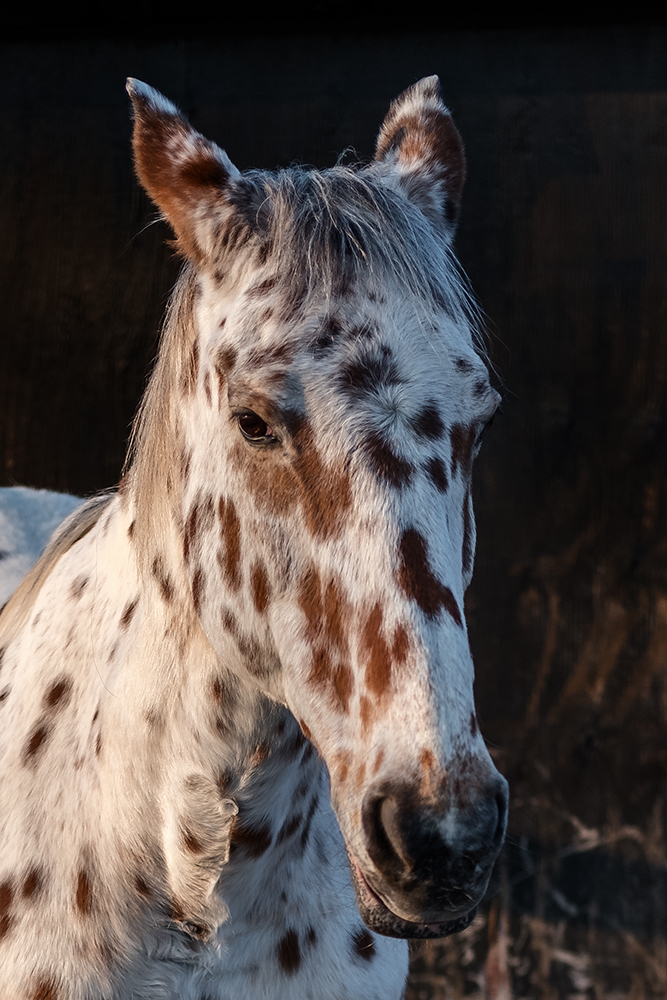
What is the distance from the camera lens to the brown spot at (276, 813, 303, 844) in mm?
1089

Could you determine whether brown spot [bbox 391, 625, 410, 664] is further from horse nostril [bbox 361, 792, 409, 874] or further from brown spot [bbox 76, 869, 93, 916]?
brown spot [bbox 76, 869, 93, 916]

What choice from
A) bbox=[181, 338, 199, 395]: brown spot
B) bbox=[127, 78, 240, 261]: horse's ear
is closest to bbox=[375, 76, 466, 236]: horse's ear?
bbox=[127, 78, 240, 261]: horse's ear

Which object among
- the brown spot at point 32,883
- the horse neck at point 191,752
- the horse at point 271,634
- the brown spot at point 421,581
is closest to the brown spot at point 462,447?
the horse at point 271,634

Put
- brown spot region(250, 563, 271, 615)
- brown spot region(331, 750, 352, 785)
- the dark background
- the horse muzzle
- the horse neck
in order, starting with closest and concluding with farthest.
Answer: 1. the horse muzzle
2. brown spot region(331, 750, 352, 785)
3. brown spot region(250, 563, 271, 615)
4. the horse neck
5. the dark background

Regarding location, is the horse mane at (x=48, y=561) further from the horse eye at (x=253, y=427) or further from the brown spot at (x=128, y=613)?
the horse eye at (x=253, y=427)

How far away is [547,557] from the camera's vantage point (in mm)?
2539

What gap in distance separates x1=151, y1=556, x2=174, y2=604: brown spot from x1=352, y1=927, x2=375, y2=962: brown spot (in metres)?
0.62

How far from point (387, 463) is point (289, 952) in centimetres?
76

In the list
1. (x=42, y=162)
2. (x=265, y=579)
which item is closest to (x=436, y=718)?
(x=265, y=579)

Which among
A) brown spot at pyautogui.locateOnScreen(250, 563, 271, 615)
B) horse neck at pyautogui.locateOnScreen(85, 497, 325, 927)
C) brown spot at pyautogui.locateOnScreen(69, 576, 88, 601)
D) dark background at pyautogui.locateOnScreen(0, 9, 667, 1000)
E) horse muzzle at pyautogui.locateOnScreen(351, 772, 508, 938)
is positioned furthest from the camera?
dark background at pyautogui.locateOnScreen(0, 9, 667, 1000)

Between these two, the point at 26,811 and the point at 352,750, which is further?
the point at 26,811

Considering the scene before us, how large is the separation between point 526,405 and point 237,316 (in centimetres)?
178

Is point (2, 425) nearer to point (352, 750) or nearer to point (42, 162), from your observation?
point (42, 162)

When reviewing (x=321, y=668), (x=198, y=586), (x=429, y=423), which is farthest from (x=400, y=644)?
(x=198, y=586)
